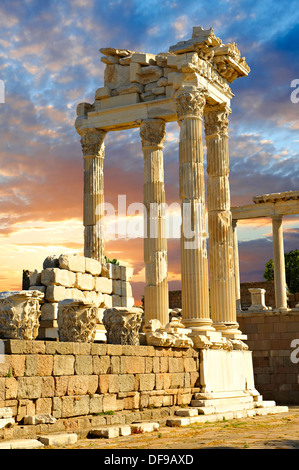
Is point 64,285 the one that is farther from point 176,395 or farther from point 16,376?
point 16,376

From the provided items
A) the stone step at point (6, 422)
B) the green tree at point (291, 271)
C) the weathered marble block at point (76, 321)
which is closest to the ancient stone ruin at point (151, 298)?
the weathered marble block at point (76, 321)

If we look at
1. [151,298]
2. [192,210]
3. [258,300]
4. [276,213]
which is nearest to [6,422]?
[192,210]

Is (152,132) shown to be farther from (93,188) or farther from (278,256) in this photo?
(278,256)

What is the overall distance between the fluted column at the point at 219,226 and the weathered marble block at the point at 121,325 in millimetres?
7610

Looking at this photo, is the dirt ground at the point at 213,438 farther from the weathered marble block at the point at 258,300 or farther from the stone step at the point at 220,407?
the weathered marble block at the point at 258,300

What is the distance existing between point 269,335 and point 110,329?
17.7 m

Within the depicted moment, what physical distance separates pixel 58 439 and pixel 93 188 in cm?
1483

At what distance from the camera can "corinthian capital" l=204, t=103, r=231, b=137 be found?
2395 cm

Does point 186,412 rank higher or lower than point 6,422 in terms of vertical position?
lower

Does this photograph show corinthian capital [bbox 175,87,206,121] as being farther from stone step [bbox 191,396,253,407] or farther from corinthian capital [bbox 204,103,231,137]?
stone step [bbox 191,396,253,407]

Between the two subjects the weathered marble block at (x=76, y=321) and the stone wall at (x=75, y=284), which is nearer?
the weathered marble block at (x=76, y=321)

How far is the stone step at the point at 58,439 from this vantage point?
10.7 m

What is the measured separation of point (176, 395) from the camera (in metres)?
17.0

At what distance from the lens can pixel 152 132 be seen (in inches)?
949
